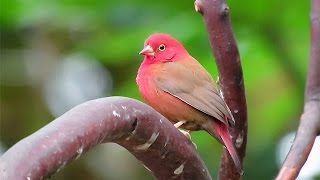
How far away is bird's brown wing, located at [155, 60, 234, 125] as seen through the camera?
2316 millimetres

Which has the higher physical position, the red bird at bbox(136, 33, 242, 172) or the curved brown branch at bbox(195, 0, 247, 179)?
the curved brown branch at bbox(195, 0, 247, 179)

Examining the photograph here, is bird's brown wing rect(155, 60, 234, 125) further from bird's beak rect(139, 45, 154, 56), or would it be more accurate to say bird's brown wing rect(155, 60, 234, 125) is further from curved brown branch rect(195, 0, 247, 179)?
curved brown branch rect(195, 0, 247, 179)

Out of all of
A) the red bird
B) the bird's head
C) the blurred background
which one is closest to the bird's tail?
the red bird

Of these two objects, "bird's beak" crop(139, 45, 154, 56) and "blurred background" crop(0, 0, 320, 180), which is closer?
"bird's beak" crop(139, 45, 154, 56)

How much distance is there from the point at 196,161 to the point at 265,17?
1.43 m

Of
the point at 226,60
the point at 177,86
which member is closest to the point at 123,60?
the point at 177,86

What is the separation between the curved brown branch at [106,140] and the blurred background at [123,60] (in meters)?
1.15

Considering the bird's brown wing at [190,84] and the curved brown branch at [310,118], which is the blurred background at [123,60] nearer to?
the bird's brown wing at [190,84]

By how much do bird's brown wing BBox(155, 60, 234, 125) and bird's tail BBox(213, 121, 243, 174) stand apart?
8 centimetres

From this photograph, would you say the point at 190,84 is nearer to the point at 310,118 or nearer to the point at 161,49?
the point at 161,49

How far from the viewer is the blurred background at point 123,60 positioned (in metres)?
2.89

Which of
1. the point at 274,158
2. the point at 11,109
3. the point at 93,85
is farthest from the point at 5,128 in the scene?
the point at 274,158

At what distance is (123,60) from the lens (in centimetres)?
319

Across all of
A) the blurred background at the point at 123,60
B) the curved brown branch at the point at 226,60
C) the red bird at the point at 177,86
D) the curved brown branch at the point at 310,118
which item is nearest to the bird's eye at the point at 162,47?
the red bird at the point at 177,86
